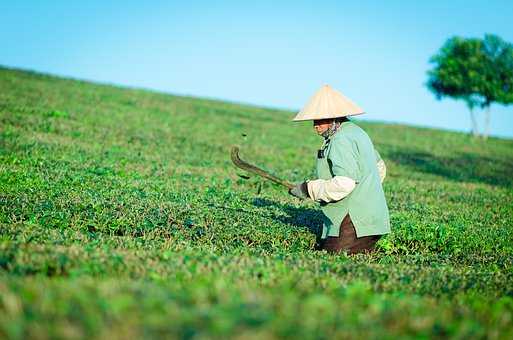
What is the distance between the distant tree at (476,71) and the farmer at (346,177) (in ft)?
159

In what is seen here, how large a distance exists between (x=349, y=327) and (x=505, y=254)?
6.53 m

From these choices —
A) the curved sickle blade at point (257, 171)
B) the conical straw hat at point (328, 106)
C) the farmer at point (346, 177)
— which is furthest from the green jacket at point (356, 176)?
the curved sickle blade at point (257, 171)

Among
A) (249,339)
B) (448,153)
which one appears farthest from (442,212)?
(448,153)

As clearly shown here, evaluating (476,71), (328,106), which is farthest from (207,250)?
(476,71)

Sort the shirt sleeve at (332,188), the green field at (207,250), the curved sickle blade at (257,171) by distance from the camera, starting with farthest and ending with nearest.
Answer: the curved sickle blade at (257,171), the shirt sleeve at (332,188), the green field at (207,250)

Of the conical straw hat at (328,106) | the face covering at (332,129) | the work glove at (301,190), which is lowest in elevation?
the work glove at (301,190)

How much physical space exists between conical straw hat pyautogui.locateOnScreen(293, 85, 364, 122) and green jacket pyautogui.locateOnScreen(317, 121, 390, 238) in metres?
0.21

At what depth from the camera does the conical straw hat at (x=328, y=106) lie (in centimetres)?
790

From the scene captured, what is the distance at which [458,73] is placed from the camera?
181ft

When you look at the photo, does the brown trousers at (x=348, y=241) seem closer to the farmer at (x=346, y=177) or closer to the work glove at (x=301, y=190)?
the farmer at (x=346, y=177)

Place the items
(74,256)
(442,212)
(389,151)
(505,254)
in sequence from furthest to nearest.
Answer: (389,151), (442,212), (505,254), (74,256)

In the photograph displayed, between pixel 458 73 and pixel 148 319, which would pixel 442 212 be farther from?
pixel 458 73

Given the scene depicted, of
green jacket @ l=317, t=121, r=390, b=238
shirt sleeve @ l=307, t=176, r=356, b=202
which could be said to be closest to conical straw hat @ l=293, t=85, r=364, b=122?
green jacket @ l=317, t=121, r=390, b=238

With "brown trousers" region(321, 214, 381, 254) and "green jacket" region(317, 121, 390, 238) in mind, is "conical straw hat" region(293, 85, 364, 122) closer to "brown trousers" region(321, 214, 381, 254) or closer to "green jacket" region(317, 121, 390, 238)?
"green jacket" region(317, 121, 390, 238)
